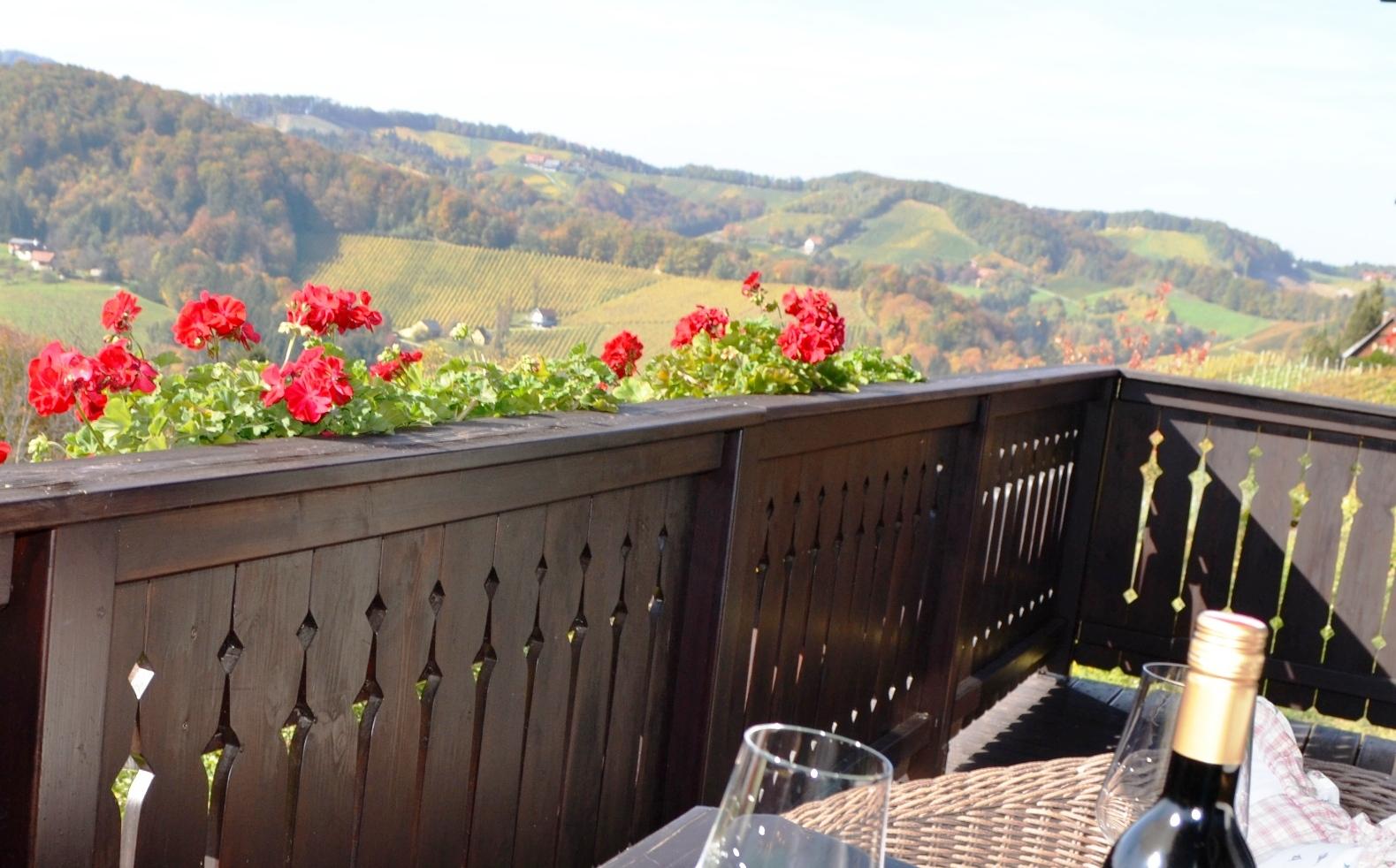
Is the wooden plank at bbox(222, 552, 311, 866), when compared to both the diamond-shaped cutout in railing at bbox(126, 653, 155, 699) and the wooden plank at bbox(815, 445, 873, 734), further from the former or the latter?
the wooden plank at bbox(815, 445, 873, 734)

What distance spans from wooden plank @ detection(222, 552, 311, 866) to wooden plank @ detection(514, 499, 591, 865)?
505 mm

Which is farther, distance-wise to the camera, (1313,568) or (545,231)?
(545,231)

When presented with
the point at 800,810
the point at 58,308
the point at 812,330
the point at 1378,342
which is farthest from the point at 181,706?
the point at 1378,342

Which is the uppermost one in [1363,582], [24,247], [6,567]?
[6,567]

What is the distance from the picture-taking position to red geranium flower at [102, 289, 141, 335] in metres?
2.01

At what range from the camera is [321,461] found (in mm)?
1468

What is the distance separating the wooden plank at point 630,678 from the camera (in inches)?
87.2

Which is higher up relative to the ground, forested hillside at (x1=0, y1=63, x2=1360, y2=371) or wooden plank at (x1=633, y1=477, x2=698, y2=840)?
forested hillside at (x1=0, y1=63, x2=1360, y2=371)

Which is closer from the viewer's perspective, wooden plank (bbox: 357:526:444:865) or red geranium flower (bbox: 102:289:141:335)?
wooden plank (bbox: 357:526:444:865)

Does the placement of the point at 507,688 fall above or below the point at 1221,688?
below

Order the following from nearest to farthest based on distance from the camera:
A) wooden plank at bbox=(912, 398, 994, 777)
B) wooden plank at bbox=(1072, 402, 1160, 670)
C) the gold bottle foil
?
the gold bottle foil → wooden plank at bbox=(912, 398, 994, 777) → wooden plank at bbox=(1072, 402, 1160, 670)

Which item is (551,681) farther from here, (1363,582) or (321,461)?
(1363,582)

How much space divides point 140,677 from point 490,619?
0.61 meters

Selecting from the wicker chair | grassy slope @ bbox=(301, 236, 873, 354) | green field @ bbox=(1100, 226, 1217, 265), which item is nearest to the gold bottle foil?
the wicker chair
